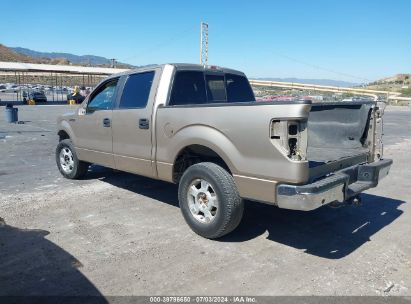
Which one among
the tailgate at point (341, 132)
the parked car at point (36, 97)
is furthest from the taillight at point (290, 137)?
the parked car at point (36, 97)

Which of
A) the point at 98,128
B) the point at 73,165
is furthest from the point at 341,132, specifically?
the point at 73,165

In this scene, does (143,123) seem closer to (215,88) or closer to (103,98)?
(215,88)

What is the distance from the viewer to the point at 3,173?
25.4 ft

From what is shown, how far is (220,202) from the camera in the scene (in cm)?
A: 421

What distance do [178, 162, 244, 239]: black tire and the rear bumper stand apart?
1.88 ft

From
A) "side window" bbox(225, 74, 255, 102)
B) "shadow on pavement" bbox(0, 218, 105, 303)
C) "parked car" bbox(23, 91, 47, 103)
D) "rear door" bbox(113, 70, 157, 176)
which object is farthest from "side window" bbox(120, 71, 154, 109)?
"parked car" bbox(23, 91, 47, 103)

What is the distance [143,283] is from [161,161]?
73.9 inches

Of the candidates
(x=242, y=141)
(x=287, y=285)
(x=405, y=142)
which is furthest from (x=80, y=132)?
(x=405, y=142)

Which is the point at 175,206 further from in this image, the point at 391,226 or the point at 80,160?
the point at 391,226

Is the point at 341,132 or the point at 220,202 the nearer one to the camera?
the point at 220,202

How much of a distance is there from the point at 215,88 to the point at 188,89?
1.81 feet

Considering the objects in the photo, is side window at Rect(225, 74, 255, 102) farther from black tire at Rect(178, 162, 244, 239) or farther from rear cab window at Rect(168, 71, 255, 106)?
black tire at Rect(178, 162, 244, 239)

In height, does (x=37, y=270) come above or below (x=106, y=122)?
below

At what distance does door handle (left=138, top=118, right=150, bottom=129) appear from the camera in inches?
203
